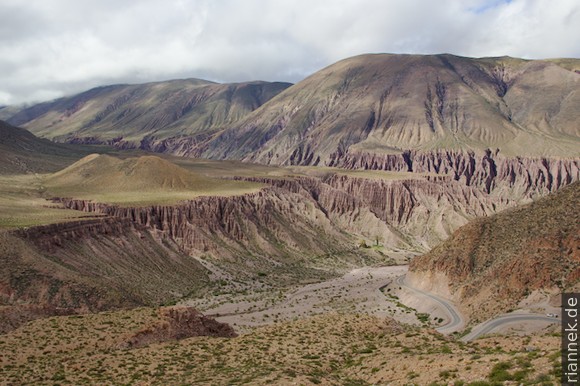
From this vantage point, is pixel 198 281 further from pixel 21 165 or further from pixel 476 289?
pixel 21 165

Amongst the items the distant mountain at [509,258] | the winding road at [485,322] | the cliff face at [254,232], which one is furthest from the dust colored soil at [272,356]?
the cliff face at [254,232]

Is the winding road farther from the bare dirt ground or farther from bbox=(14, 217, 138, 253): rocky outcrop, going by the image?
bbox=(14, 217, 138, 253): rocky outcrop

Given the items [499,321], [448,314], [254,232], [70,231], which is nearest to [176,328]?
[499,321]

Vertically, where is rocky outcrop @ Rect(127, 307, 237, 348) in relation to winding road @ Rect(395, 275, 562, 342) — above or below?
above

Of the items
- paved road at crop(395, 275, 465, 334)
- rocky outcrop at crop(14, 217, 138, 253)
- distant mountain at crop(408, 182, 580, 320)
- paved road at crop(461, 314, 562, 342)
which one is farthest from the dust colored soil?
rocky outcrop at crop(14, 217, 138, 253)

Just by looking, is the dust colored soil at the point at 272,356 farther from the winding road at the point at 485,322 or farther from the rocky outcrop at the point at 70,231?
the rocky outcrop at the point at 70,231
